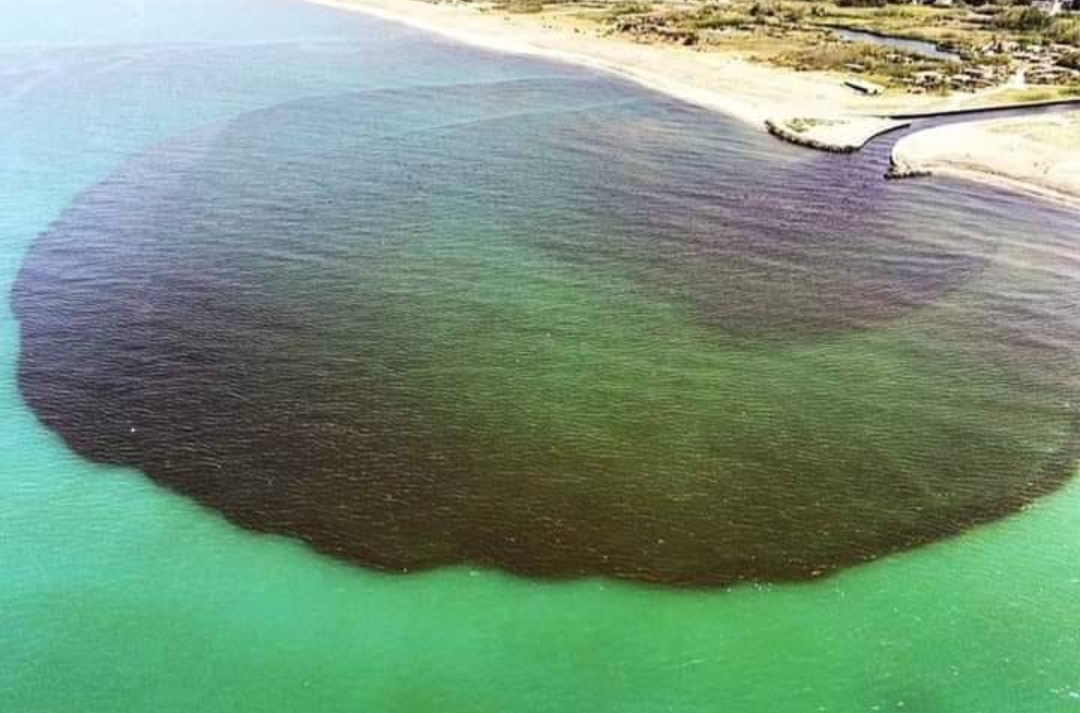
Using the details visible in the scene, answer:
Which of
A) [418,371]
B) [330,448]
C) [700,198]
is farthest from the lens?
[700,198]

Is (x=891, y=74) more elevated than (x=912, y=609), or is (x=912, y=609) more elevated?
(x=891, y=74)

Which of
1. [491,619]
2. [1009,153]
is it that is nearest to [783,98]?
[1009,153]

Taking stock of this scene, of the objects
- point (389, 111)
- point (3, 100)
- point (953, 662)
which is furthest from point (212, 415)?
point (3, 100)

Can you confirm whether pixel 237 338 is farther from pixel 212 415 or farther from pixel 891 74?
pixel 891 74

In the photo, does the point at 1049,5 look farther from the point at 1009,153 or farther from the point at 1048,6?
the point at 1009,153

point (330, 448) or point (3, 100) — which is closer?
point (330, 448)

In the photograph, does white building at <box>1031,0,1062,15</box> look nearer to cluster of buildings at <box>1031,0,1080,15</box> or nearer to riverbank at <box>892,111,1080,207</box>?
cluster of buildings at <box>1031,0,1080,15</box>

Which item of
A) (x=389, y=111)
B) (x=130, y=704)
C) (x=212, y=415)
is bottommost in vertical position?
(x=130, y=704)

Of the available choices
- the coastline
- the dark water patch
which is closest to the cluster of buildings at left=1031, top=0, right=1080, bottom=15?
the coastline
